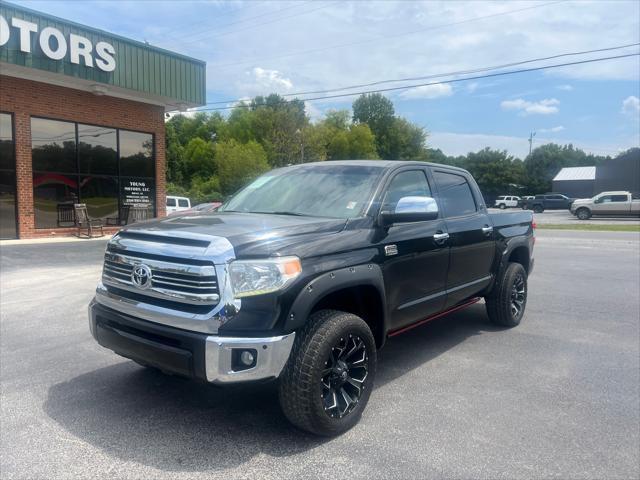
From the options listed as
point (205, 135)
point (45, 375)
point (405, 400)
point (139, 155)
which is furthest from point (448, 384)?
point (205, 135)

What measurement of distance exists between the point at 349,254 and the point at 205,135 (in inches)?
2864

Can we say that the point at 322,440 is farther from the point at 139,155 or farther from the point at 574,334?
the point at 139,155

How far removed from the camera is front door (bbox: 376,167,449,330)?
400 cm

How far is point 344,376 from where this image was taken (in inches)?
138

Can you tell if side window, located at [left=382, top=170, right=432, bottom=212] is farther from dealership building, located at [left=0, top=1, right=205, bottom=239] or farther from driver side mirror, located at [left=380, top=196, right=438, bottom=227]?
dealership building, located at [left=0, top=1, right=205, bottom=239]

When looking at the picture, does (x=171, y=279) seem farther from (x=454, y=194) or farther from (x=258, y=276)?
(x=454, y=194)

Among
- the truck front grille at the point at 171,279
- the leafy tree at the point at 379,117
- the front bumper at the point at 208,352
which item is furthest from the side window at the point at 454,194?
the leafy tree at the point at 379,117

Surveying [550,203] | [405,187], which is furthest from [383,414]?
[550,203]

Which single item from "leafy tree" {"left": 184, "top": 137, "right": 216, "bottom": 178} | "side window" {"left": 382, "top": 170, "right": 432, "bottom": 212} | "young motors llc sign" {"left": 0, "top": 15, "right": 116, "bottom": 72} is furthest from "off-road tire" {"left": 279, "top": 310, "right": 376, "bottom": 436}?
"leafy tree" {"left": 184, "top": 137, "right": 216, "bottom": 178}

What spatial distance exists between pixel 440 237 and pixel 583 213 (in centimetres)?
3630

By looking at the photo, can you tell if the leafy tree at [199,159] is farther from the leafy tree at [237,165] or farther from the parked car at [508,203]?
the parked car at [508,203]

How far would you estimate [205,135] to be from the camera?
239 feet

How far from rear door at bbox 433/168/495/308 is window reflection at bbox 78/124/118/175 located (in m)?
15.1

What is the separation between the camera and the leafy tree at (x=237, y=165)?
43812 millimetres
